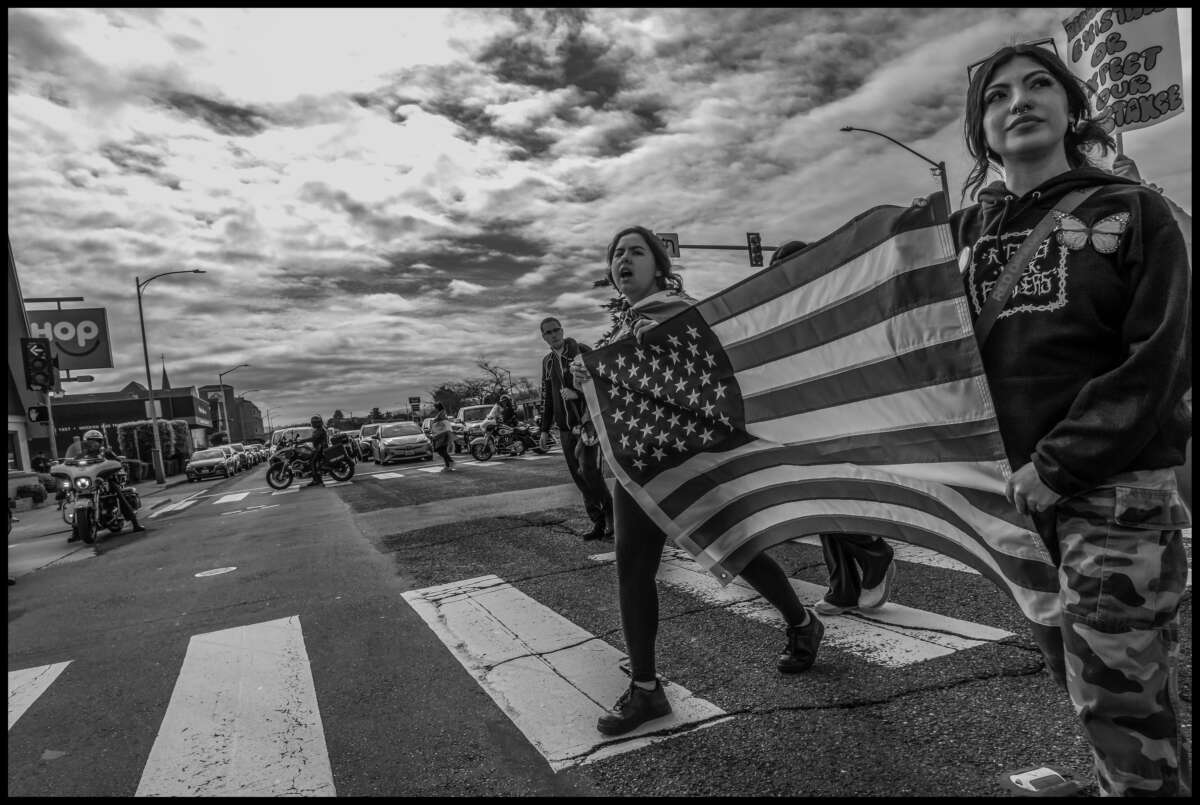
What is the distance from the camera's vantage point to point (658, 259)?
3223mm

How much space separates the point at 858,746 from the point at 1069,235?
6.14ft

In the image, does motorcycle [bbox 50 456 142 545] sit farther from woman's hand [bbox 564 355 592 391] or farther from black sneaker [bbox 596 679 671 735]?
black sneaker [bbox 596 679 671 735]

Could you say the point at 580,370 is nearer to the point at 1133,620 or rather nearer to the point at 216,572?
the point at 1133,620

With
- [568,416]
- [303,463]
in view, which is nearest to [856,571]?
[568,416]

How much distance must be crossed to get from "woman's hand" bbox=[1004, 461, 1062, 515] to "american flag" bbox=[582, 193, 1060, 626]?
3.8 inches

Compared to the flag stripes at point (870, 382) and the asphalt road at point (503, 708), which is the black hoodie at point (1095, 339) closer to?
the flag stripes at point (870, 382)

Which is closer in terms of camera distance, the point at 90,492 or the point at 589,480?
the point at 589,480

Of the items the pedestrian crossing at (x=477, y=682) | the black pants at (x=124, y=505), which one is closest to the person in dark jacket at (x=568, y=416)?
the pedestrian crossing at (x=477, y=682)

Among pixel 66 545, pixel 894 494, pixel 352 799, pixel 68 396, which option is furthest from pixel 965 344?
pixel 68 396

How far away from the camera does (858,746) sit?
105 inches

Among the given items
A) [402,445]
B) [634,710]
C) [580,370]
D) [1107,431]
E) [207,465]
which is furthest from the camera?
[207,465]

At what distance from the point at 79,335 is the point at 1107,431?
61.1m

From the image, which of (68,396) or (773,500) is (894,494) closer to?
(773,500)

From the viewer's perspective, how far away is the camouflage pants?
5.31 ft
